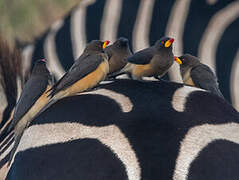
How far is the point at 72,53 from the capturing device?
2.71 metres

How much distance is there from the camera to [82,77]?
148 centimetres

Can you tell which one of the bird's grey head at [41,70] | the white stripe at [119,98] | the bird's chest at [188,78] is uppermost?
the bird's grey head at [41,70]

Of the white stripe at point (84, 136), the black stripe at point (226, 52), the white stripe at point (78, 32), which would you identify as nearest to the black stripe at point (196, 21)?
the black stripe at point (226, 52)

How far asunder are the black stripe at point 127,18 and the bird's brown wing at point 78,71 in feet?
3.56

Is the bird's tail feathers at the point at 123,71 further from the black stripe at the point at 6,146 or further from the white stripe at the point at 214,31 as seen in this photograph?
the white stripe at the point at 214,31

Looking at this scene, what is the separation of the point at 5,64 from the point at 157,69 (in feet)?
2.14

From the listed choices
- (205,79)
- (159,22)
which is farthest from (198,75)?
(159,22)

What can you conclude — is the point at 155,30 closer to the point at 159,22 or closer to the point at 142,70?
the point at 159,22

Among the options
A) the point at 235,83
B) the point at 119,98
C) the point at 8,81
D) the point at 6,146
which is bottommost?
the point at 235,83

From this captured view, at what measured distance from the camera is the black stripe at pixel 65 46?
2705mm

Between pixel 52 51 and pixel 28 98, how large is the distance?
1.34 metres

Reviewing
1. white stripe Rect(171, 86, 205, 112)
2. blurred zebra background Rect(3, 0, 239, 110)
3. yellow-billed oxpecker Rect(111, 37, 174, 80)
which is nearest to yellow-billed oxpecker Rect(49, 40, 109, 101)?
yellow-billed oxpecker Rect(111, 37, 174, 80)

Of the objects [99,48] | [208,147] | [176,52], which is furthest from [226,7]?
[208,147]

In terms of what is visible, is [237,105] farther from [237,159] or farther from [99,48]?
[237,159]
